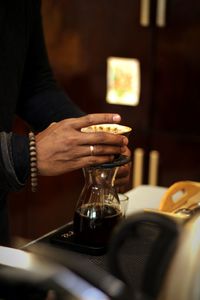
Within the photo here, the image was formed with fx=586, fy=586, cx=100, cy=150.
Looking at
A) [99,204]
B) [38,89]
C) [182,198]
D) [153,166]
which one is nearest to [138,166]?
[153,166]

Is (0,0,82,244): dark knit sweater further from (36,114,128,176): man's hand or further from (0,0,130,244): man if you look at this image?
(36,114,128,176): man's hand

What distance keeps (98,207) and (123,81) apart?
1.49 meters

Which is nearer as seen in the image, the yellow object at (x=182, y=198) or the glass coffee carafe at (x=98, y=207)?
the glass coffee carafe at (x=98, y=207)

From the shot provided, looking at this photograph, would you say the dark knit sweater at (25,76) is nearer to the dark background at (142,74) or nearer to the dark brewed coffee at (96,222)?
the dark brewed coffee at (96,222)

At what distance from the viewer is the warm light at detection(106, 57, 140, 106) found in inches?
94.7

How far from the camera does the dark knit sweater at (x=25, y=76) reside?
4.38 ft

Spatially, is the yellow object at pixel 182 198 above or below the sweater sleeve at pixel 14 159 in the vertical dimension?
below

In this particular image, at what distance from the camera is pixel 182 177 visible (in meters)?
2.41

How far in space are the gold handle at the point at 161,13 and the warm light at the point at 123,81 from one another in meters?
0.19

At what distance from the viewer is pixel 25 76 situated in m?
1.46

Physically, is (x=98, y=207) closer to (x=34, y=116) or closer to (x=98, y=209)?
(x=98, y=209)

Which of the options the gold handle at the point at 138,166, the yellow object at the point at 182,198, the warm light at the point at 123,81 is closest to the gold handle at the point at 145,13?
the warm light at the point at 123,81

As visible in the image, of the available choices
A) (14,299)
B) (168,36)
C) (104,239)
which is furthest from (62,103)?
(168,36)

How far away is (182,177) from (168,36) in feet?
1.88
